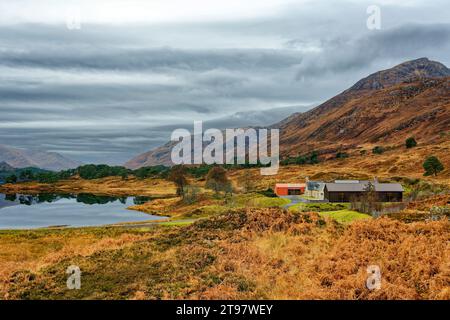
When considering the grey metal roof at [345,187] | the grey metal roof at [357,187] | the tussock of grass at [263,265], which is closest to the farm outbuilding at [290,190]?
the grey metal roof at [357,187]

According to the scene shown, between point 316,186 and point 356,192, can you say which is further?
point 316,186

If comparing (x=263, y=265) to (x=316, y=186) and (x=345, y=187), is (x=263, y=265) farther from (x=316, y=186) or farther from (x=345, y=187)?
(x=316, y=186)

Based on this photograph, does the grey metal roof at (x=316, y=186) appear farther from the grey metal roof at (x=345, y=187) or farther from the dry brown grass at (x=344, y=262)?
the dry brown grass at (x=344, y=262)

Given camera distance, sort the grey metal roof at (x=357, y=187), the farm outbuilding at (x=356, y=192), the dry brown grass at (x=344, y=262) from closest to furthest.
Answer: the dry brown grass at (x=344, y=262) → the farm outbuilding at (x=356, y=192) → the grey metal roof at (x=357, y=187)

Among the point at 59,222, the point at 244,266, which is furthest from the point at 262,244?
the point at 59,222

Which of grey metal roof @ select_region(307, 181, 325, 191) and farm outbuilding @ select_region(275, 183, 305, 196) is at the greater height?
grey metal roof @ select_region(307, 181, 325, 191)

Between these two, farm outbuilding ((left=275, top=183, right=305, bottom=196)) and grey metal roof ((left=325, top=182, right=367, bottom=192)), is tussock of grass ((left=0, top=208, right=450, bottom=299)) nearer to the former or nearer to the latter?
grey metal roof ((left=325, top=182, right=367, bottom=192))

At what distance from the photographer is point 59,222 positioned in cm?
9781

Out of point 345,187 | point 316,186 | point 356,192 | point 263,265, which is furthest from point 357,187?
point 263,265

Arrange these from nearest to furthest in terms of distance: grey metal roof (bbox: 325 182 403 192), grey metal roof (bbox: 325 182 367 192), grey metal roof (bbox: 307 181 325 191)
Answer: grey metal roof (bbox: 325 182 403 192) → grey metal roof (bbox: 325 182 367 192) → grey metal roof (bbox: 307 181 325 191)

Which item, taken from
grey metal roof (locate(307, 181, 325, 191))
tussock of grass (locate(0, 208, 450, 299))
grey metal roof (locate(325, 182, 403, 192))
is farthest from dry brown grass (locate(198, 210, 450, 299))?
grey metal roof (locate(307, 181, 325, 191))

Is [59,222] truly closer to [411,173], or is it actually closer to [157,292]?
[157,292]

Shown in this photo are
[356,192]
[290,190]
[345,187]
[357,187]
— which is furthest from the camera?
[290,190]
